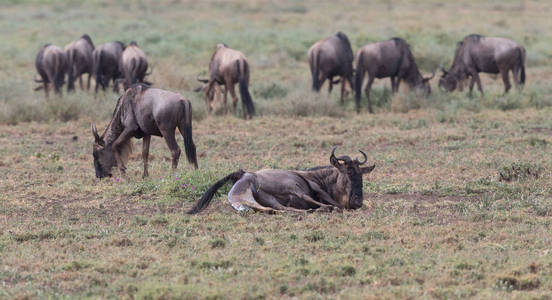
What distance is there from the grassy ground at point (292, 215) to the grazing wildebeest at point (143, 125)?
300mm

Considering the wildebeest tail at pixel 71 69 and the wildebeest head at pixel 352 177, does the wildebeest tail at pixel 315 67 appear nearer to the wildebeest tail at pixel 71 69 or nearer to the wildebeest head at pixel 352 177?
the wildebeest tail at pixel 71 69

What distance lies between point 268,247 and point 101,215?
217 cm

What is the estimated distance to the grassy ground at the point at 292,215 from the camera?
17.6 ft

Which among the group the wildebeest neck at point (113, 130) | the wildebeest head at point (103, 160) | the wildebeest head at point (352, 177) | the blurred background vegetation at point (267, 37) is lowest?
the blurred background vegetation at point (267, 37)

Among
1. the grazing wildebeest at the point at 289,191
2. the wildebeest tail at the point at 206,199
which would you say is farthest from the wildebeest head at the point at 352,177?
the wildebeest tail at the point at 206,199

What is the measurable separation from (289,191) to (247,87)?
7420mm

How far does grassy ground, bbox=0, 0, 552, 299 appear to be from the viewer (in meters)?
5.36

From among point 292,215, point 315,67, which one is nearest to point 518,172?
point 292,215

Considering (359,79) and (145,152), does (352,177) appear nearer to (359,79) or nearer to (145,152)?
(145,152)

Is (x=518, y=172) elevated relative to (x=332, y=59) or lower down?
elevated

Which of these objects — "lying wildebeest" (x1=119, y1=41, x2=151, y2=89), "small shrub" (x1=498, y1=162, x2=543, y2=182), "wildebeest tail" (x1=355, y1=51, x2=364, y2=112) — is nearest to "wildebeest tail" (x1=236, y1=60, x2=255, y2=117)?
"wildebeest tail" (x1=355, y1=51, x2=364, y2=112)

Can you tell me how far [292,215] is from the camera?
7.26m

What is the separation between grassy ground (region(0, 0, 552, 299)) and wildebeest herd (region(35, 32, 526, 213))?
31 centimetres

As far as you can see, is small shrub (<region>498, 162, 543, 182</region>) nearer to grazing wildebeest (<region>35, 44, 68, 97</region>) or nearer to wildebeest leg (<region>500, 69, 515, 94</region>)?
wildebeest leg (<region>500, 69, 515, 94</region>)
